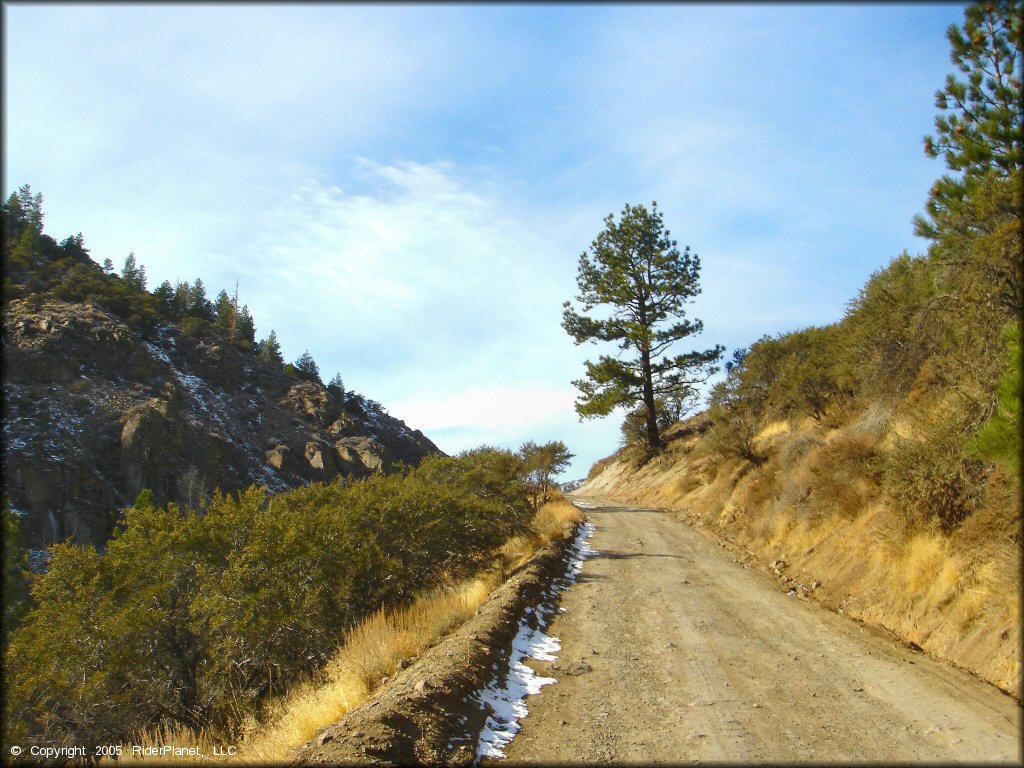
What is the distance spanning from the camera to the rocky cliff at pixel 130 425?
53188 mm

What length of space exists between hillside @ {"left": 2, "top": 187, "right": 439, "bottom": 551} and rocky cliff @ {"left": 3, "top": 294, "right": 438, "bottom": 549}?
14 cm

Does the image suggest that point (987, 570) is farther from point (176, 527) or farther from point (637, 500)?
point (637, 500)

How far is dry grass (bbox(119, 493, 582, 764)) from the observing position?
6.50 meters

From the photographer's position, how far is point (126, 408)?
6500 centimetres

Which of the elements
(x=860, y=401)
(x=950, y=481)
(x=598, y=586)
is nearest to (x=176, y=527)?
(x=598, y=586)

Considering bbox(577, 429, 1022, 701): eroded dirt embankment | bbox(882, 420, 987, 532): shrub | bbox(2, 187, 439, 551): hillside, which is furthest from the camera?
bbox(2, 187, 439, 551): hillside

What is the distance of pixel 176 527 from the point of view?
12.2m

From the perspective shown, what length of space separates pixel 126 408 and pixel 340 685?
69.0 metres

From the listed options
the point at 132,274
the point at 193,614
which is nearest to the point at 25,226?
the point at 132,274

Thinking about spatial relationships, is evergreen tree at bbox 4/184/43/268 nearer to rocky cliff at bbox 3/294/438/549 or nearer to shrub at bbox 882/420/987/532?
rocky cliff at bbox 3/294/438/549

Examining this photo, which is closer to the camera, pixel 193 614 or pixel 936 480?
pixel 936 480

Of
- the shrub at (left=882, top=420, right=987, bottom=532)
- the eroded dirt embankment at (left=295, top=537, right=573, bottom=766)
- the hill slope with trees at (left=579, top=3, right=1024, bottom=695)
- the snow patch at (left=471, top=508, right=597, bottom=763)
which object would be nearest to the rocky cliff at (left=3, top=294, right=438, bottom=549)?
the hill slope with trees at (left=579, top=3, right=1024, bottom=695)

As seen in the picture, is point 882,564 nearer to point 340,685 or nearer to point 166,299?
point 340,685

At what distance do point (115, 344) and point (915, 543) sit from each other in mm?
79047
